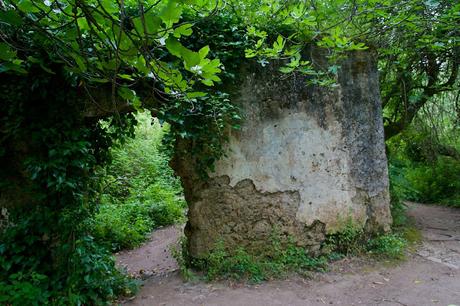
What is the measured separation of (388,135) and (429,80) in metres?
1.24

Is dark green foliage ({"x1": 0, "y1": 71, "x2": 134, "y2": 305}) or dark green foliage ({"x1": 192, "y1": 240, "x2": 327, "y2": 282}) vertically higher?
dark green foliage ({"x1": 0, "y1": 71, "x2": 134, "y2": 305})

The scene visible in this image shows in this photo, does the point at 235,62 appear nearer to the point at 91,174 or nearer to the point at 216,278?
the point at 91,174

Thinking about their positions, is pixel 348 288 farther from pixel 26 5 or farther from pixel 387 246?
pixel 26 5

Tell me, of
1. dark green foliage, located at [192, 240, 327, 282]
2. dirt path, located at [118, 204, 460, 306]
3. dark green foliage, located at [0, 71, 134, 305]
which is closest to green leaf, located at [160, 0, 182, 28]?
dark green foliage, located at [0, 71, 134, 305]

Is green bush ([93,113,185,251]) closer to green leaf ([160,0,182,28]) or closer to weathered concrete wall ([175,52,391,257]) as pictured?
weathered concrete wall ([175,52,391,257])

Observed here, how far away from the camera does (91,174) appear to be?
3861 millimetres

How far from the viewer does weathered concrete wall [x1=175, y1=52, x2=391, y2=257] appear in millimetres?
4316

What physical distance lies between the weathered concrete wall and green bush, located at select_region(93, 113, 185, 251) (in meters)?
1.64

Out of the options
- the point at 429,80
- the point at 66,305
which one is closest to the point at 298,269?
the point at 66,305

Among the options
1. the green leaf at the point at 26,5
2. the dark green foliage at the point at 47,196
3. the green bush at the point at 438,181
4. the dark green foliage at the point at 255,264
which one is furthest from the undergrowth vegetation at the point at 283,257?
the green bush at the point at 438,181

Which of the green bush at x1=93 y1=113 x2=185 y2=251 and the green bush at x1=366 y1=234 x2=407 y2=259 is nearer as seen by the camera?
the green bush at x1=366 y1=234 x2=407 y2=259

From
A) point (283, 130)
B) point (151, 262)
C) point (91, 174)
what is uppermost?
point (283, 130)

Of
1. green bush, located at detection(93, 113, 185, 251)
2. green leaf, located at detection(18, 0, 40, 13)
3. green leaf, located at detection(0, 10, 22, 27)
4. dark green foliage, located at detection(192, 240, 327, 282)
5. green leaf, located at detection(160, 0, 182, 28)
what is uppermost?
green leaf, located at detection(18, 0, 40, 13)

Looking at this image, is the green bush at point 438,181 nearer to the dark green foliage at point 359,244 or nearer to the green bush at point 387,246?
the green bush at point 387,246
